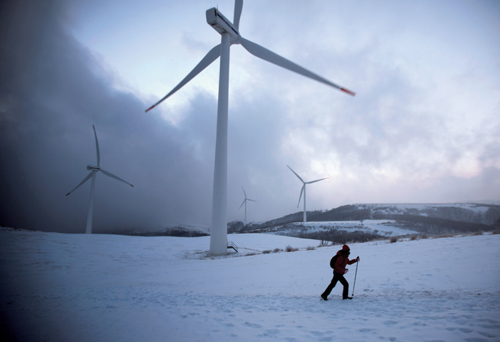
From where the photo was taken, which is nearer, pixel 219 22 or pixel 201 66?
pixel 219 22

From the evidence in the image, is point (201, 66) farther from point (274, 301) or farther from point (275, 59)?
point (274, 301)

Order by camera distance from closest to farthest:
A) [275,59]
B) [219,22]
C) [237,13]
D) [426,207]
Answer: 1. [219,22]
2. [275,59]
3. [237,13]
4. [426,207]

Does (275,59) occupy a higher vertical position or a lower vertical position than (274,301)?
higher

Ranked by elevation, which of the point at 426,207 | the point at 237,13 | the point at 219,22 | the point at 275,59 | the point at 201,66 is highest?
the point at 237,13

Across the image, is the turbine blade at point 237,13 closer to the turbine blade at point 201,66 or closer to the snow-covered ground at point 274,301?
the turbine blade at point 201,66

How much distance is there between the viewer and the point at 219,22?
21.8 meters

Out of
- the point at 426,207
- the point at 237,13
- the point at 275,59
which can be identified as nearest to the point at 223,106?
the point at 275,59

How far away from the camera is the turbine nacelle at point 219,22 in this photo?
848 inches

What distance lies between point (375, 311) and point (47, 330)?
7.15 metres

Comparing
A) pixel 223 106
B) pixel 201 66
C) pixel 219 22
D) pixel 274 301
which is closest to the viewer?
pixel 274 301

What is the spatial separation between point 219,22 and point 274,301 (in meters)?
23.1

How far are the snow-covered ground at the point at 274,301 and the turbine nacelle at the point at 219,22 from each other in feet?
68.6

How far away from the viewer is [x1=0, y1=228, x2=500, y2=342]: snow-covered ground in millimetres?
4422

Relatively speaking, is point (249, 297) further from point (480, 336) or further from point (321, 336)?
point (480, 336)
